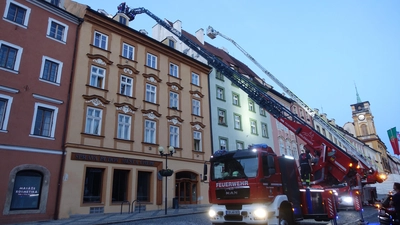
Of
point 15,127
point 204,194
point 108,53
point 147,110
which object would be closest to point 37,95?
point 15,127

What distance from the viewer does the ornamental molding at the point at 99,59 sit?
A: 18366 millimetres

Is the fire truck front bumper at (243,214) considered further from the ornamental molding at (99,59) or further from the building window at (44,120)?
the ornamental molding at (99,59)

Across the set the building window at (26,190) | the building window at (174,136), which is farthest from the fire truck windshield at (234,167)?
the building window at (174,136)

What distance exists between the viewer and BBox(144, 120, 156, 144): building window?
2002 cm

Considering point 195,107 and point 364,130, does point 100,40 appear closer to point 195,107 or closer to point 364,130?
point 195,107

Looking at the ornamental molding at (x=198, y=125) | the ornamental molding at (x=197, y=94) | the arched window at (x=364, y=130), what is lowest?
the ornamental molding at (x=198, y=125)

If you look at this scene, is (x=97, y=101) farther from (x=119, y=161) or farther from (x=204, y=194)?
(x=204, y=194)

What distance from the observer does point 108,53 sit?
64.1 feet

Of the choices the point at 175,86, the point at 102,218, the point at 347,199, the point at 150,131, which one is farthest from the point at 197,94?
the point at 347,199

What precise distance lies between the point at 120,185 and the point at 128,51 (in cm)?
994

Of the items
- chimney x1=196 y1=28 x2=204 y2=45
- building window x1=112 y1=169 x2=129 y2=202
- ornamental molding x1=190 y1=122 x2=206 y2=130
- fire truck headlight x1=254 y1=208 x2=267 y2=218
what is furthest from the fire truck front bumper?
chimney x1=196 y1=28 x2=204 y2=45

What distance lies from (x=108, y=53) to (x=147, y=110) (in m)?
4.88

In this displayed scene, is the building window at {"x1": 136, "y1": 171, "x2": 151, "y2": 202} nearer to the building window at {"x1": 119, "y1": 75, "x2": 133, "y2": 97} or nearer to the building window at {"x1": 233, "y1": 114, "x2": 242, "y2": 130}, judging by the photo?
the building window at {"x1": 119, "y1": 75, "x2": 133, "y2": 97}

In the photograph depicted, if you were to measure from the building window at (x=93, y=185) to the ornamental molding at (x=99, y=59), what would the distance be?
7.19m
